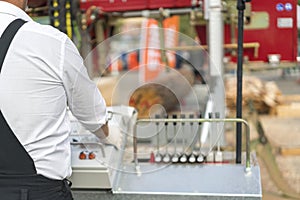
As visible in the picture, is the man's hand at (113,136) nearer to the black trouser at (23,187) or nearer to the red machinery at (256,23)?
the black trouser at (23,187)

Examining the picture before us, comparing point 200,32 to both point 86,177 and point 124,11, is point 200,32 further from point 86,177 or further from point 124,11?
point 86,177

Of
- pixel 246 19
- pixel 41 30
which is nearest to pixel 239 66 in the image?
pixel 41 30

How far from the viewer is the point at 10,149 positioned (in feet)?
3.83

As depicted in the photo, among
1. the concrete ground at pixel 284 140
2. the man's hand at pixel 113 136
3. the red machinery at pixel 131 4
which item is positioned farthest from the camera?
the concrete ground at pixel 284 140

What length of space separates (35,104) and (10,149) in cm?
14

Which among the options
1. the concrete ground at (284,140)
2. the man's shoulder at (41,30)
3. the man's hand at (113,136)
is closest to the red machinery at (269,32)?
the concrete ground at (284,140)

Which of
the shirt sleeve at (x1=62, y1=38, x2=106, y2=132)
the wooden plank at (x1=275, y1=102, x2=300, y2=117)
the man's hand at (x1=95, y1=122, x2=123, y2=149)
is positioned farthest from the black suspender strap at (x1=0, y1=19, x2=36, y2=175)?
the wooden plank at (x1=275, y1=102, x2=300, y2=117)

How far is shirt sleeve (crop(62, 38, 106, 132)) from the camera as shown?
121cm

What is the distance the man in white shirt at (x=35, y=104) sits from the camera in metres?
1.14

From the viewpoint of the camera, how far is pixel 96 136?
5.23 feet

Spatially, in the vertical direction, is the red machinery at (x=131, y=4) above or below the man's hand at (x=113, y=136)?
above

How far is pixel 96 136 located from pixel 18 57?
542mm

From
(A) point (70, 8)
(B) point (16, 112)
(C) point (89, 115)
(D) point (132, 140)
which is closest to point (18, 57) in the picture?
(B) point (16, 112)

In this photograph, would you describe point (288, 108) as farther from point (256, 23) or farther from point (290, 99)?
point (256, 23)
